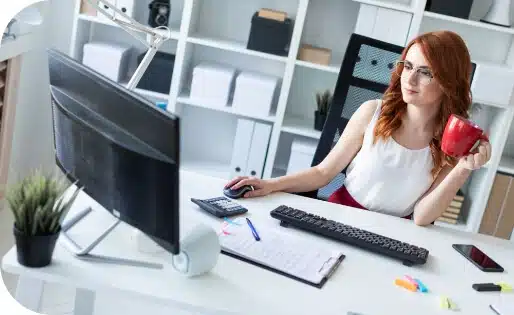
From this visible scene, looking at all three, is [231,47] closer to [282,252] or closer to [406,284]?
[282,252]

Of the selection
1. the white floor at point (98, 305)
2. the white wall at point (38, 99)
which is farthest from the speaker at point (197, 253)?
the white wall at point (38, 99)

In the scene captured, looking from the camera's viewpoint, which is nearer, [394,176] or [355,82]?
[394,176]

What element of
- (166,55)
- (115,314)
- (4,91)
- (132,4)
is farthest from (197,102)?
(115,314)

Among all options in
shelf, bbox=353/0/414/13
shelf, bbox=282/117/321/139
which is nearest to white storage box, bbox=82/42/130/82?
shelf, bbox=282/117/321/139

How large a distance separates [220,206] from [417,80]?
2.34 feet

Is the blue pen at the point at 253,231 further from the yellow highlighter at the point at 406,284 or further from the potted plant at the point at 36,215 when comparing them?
the potted plant at the point at 36,215

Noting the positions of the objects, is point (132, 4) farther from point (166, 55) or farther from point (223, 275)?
point (223, 275)

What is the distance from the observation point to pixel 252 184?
1.94 meters

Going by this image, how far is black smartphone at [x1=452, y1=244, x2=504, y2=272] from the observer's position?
174 centimetres

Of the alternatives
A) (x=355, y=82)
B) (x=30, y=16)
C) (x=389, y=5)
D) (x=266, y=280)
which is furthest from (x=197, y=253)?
(x=30, y=16)

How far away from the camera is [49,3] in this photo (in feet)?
11.6

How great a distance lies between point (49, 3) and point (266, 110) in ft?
4.31

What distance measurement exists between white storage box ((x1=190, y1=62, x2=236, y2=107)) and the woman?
127 cm

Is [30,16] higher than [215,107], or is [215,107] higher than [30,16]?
[30,16]
